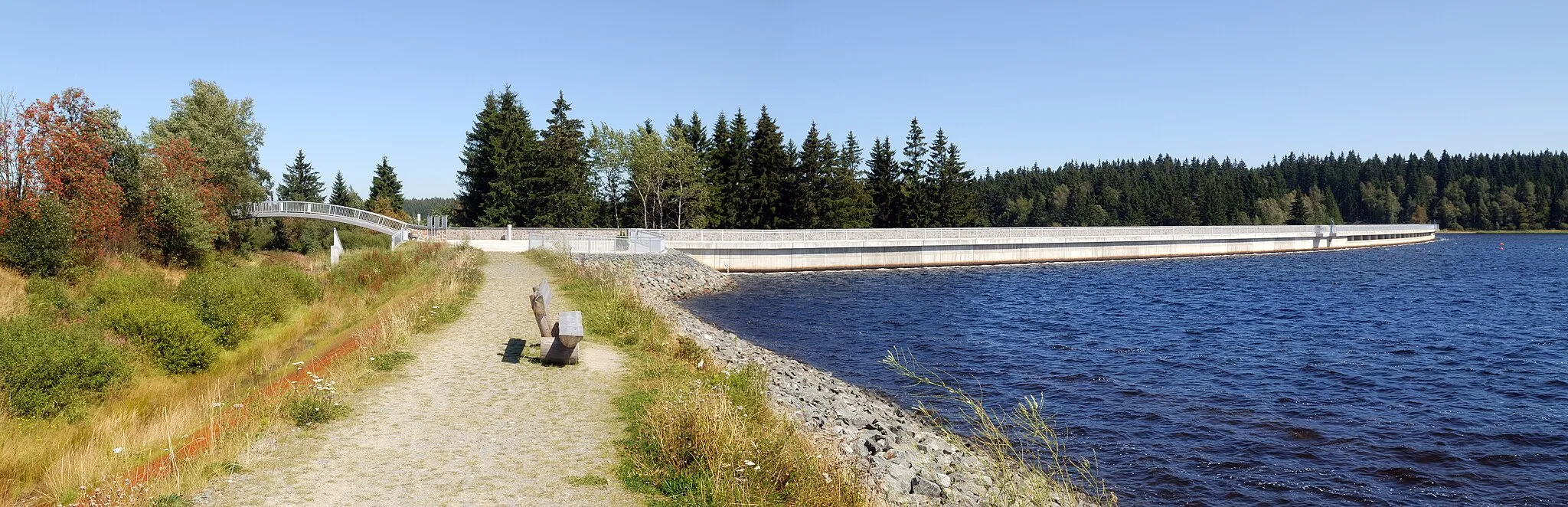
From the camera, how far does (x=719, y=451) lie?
8.93 meters

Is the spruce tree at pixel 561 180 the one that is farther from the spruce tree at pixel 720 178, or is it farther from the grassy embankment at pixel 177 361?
the grassy embankment at pixel 177 361

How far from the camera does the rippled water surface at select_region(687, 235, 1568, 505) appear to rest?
13539mm

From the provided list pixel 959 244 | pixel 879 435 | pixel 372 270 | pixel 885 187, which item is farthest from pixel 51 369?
pixel 885 187

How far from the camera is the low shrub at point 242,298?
74.3ft

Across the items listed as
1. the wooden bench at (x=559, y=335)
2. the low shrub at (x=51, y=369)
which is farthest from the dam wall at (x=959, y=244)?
the wooden bench at (x=559, y=335)

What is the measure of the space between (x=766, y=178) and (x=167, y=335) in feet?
186

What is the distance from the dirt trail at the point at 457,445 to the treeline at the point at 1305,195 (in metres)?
146

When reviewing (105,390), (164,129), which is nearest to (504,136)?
(164,129)

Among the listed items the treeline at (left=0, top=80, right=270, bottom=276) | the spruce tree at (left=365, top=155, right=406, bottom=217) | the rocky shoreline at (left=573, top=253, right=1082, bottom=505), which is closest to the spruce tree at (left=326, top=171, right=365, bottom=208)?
the spruce tree at (left=365, top=155, right=406, bottom=217)

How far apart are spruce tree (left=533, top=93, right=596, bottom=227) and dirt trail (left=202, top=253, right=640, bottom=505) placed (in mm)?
59270

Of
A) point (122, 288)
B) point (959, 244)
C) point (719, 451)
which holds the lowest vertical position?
point (719, 451)

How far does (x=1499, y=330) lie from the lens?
103 ft

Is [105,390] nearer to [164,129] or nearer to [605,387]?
[605,387]

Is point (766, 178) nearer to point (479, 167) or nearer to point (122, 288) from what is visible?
point (479, 167)
